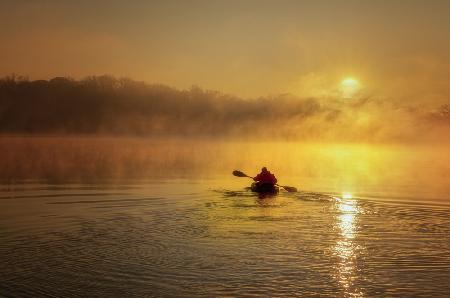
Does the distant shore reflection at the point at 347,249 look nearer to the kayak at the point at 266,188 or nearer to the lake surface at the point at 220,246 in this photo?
the lake surface at the point at 220,246

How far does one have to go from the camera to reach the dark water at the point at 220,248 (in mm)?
18172

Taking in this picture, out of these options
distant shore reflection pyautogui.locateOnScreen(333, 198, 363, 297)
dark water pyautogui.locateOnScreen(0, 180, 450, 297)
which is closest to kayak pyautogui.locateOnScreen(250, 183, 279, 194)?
dark water pyautogui.locateOnScreen(0, 180, 450, 297)

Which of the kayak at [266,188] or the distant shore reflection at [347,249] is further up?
the kayak at [266,188]

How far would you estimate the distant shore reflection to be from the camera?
1867cm

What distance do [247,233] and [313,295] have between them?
1006 centimetres

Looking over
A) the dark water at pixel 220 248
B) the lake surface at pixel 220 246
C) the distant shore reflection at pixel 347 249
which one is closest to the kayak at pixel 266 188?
the lake surface at pixel 220 246

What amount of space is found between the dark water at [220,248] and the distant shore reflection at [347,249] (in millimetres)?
60

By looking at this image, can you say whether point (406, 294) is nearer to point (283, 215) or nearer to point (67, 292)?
point (67, 292)

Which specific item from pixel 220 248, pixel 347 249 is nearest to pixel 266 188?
pixel 347 249

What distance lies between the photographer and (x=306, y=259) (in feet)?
71.7

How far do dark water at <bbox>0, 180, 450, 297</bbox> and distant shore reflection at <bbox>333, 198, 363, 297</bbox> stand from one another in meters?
0.06

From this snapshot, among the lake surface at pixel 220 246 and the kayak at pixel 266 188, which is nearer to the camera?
the lake surface at pixel 220 246

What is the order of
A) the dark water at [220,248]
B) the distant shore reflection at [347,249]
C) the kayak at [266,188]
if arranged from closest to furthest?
1. the dark water at [220,248]
2. the distant shore reflection at [347,249]
3. the kayak at [266,188]

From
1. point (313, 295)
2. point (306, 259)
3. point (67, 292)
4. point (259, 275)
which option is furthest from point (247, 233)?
point (67, 292)
